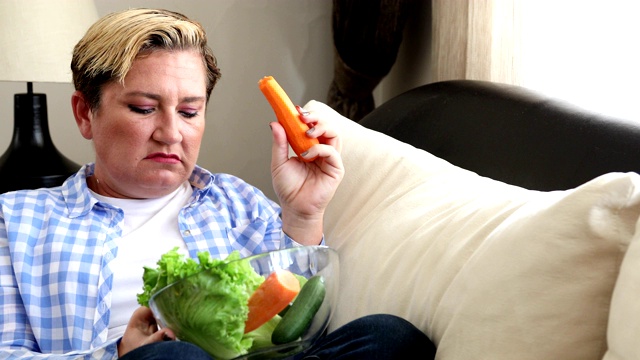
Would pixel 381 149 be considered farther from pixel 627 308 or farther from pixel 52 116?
pixel 52 116

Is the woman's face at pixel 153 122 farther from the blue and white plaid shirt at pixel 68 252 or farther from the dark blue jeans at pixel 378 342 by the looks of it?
the dark blue jeans at pixel 378 342

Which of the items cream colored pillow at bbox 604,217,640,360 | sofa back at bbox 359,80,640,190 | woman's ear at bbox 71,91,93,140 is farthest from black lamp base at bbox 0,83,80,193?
cream colored pillow at bbox 604,217,640,360

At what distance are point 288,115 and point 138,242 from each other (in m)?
0.34

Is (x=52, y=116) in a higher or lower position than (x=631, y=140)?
lower

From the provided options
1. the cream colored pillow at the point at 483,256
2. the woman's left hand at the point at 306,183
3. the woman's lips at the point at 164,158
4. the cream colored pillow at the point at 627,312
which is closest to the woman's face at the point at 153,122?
the woman's lips at the point at 164,158

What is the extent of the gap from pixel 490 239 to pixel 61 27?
1.42 m

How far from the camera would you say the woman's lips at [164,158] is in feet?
4.81

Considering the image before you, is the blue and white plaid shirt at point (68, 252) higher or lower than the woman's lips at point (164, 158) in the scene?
lower

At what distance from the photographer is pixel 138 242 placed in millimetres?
1475

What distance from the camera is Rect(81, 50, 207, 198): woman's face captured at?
57.2 inches

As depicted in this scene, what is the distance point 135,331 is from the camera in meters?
1.17

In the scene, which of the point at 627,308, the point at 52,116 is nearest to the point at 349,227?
the point at 627,308

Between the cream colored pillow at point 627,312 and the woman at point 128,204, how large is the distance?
596 mm

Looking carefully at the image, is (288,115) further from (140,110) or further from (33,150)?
(33,150)
